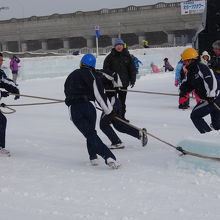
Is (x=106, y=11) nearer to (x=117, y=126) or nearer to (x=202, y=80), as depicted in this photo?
(x=117, y=126)

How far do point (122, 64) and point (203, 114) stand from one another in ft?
8.17

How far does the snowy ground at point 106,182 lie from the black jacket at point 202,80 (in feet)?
2.44

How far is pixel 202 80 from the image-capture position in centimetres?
554

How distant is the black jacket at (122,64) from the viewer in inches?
305

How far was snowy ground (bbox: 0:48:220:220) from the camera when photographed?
367 cm

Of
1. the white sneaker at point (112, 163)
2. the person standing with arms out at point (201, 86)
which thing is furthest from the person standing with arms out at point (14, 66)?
the white sneaker at point (112, 163)

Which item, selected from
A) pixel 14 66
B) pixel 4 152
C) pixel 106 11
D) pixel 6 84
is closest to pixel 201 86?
pixel 6 84

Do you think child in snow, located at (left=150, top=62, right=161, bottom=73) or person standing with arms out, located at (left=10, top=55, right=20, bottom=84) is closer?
person standing with arms out, located at (left=10, top=55, right=20, bottom=84)

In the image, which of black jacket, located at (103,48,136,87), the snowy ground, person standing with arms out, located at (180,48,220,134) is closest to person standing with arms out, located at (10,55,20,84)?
the snowy ground

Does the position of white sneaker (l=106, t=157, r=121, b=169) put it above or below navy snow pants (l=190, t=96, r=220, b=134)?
below

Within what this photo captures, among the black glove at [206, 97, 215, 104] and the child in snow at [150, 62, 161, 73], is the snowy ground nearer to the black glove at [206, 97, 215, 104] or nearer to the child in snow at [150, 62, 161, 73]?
the black glove at [206, 97, 215, 104]

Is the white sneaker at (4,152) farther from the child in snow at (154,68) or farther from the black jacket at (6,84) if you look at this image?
the child in snow at (154,68)

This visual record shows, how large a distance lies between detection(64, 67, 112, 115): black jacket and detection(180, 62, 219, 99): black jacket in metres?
1.25

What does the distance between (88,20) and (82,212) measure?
47.0m
